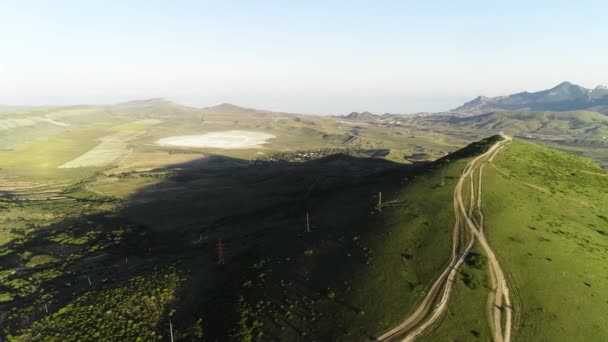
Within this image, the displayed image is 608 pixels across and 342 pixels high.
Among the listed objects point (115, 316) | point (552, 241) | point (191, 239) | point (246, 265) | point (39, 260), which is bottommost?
point (39, 260)

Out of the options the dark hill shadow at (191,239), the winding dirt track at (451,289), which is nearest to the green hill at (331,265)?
the dark hill shadow at (191,239)

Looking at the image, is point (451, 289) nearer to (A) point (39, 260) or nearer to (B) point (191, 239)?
(B) point (191, 239)

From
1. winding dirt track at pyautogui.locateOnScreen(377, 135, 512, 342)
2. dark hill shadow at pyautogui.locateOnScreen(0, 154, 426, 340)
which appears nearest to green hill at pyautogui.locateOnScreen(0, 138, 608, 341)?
dark hill shadow at pyautogui.locateOnScreen(0, 154, 426, 340)

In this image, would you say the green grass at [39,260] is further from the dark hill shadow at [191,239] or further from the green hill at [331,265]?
the dark hill shadow at [191,239]

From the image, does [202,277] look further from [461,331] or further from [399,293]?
[461,331]

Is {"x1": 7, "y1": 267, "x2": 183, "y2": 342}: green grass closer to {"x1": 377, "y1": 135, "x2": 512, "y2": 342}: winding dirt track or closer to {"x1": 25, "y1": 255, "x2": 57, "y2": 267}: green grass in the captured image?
{"x1": 25, "y1": 255, "x2": 57, "y2": 267}: green grass

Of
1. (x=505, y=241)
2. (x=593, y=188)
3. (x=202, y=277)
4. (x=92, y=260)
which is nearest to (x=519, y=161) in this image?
(x=593, y=188)

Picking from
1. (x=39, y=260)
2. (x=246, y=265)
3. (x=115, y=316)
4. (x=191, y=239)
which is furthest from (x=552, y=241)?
(x=39, y=260)

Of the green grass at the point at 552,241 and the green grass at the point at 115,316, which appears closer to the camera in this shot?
the green grass at the point at 552,241

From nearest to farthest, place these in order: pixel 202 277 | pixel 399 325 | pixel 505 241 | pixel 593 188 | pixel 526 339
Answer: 1. pixel 526 339
2. pixel 399 325
3. pixel 505 241
4. pixel 202 277
5. pixel 593 188
